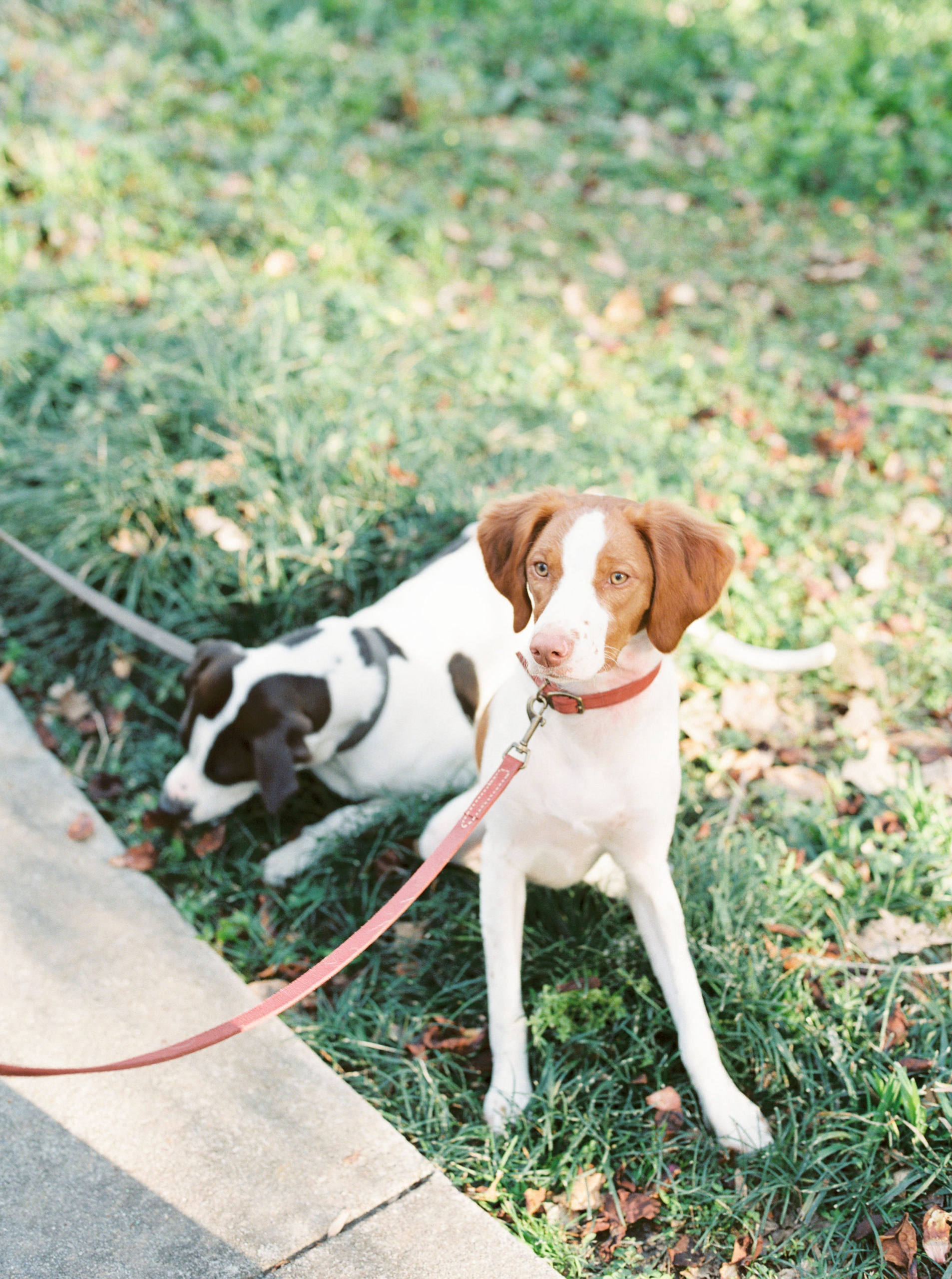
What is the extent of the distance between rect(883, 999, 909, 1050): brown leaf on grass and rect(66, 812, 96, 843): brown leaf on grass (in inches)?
91.6

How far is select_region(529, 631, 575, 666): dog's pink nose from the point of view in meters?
1.94

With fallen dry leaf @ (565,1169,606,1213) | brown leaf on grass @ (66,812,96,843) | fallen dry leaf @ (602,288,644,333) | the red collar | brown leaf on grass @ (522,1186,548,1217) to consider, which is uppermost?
the red collar

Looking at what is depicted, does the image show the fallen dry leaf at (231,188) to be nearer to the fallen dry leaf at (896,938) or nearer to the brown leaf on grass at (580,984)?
the brown leaf on grass at (580,984)

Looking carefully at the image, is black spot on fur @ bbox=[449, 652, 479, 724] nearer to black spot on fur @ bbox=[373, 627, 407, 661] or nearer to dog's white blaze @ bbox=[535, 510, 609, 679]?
black spot on fur @ bbox=[373, 627, 407, 661]

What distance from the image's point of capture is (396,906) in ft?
6.98

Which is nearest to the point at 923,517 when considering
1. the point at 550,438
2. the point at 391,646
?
the point at 550,438

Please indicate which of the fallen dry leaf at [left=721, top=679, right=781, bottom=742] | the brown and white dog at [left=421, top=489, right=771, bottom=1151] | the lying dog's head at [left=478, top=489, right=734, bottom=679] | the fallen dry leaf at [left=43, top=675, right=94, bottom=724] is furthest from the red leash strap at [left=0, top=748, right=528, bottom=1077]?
the fallen dry leaf at [left=43, top=675, right=94, bottom=724]

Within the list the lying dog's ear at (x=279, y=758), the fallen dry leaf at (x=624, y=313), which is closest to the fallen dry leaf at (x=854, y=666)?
the lying dog's ear at (x=279, y=758)

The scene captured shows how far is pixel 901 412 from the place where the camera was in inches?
201

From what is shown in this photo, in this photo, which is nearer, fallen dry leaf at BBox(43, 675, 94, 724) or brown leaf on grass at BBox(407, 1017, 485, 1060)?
brown leaf on grass at BBox(407, 1017, 485, 1060)

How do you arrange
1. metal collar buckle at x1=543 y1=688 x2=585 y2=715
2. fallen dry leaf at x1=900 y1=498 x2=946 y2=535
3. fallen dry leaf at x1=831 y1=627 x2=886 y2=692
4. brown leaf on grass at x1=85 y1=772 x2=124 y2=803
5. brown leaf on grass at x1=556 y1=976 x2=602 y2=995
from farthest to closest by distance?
fallen dry leaf at x1=900 y1=498 x2=946 y2=535, fallen dry leaf at x1=831 y1=627 x2=886 y2=692, brown leaf on grass at x1=85 y1=772 x2=124 y2=803, brown leaf on grass at x1=556 y1=976 x2=602 y2=995, metal collar buckle at x1=543 y1=688 x2=585 y2=715

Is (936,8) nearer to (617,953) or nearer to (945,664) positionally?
(945,664)

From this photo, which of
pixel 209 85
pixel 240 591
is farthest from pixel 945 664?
pixel 209 85

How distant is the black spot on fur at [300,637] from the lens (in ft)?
10.7
